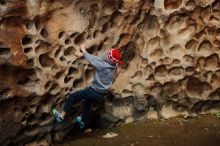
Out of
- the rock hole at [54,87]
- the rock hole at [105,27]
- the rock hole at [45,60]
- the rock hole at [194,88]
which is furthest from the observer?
the rock hole at [194,88]

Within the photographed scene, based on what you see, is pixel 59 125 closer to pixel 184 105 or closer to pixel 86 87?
pixel 86 87

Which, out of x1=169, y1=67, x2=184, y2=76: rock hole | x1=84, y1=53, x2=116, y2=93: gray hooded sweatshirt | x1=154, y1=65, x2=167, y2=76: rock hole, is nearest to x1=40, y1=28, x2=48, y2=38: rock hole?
x1=84, y1=53, x2=116, y2=93: gray hooded sweatshirt

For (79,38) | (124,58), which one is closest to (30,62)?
(79,38)

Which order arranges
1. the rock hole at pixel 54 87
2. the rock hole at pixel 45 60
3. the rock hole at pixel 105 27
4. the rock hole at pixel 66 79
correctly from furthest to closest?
1. the rock hole at pixel 105 27
2. the rock hole at pixel 66 79
3. the rock hole at pixel 54 87
4. the rock hole at pixel 45 60

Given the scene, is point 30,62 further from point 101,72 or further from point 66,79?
point 101,72

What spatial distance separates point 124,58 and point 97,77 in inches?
39.5

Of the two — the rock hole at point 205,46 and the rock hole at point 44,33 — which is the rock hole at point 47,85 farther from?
the rock hole at point 205,46

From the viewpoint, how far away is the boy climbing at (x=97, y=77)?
686 centimetres

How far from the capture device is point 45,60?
7.08 m

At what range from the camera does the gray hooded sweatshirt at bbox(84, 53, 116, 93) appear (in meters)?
6.86

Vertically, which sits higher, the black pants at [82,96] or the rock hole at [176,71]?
the rock hole at [176,71]

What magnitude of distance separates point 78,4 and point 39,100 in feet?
4.65

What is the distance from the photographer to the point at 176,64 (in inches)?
314

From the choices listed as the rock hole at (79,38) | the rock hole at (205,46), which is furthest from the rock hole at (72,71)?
the rock hole at (205,46)
